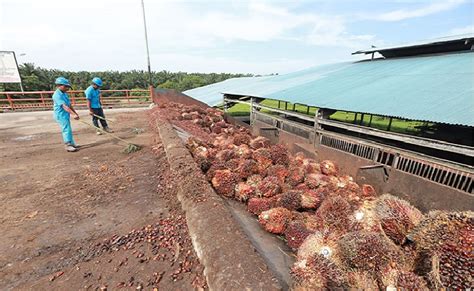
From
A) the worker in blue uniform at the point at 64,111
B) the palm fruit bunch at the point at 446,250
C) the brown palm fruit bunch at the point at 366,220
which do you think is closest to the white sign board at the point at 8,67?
the worker in blue uniform at the point at 64,111

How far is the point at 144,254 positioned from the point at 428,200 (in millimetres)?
5017

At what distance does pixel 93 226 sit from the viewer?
2.68m

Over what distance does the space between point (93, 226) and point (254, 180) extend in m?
2.30

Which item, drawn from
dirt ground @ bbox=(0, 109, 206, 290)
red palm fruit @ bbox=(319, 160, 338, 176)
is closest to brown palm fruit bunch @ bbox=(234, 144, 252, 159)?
dirt ground @ bbox=(0, 109, 206, 290)

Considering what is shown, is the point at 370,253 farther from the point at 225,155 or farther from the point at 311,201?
the point at 225,155

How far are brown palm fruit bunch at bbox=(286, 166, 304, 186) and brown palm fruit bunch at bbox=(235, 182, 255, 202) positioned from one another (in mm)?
843

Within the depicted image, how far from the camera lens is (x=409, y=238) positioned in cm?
179

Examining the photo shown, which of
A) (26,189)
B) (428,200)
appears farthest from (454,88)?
(26,189)

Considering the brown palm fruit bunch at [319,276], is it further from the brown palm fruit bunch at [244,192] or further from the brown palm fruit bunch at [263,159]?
the brown palm fruit bunch at [263,159]

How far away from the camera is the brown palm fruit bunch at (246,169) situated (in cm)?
371

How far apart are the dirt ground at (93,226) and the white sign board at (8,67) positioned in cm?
1889

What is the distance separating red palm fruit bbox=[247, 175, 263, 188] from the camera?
3432 millimetres

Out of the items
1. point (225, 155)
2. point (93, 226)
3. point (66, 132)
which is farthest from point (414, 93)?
point (66, 132)

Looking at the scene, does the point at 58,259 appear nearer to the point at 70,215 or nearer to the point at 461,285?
the point at 70,215
